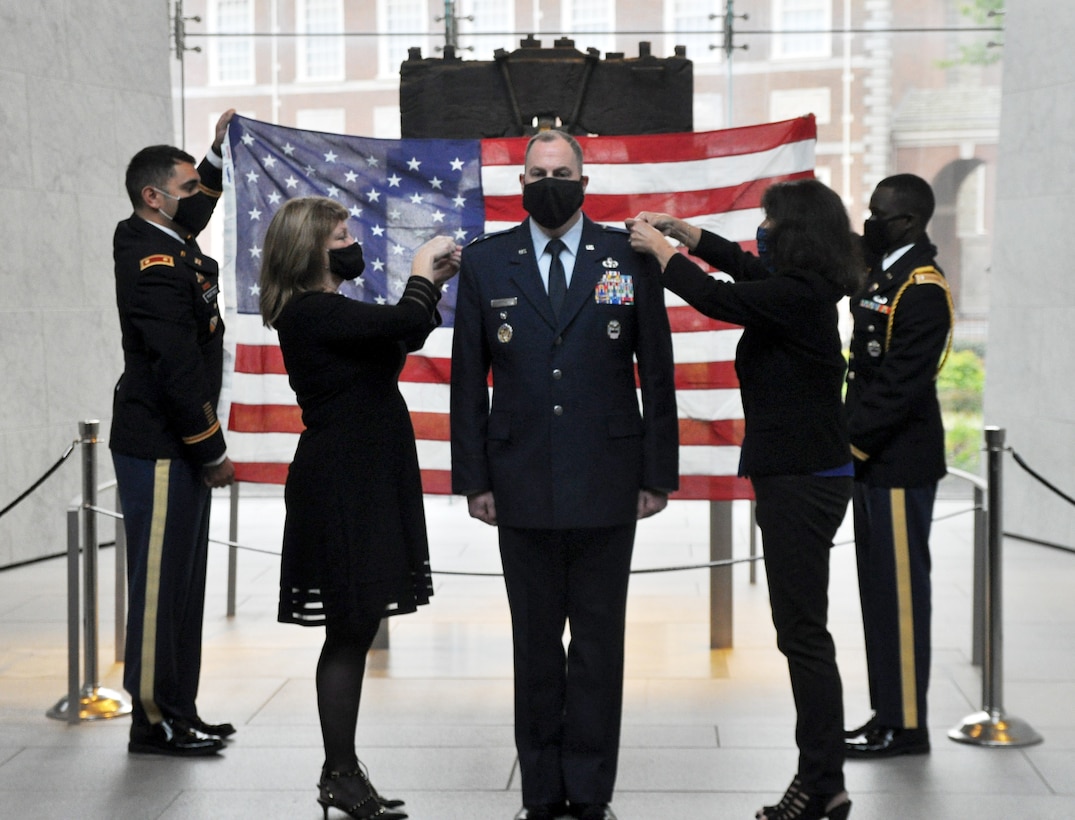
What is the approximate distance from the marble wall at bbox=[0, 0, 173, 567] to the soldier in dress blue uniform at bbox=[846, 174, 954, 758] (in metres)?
4.96

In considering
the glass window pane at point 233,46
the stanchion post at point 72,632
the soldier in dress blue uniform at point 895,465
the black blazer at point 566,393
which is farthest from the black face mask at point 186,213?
the glass window pane at point 233,46

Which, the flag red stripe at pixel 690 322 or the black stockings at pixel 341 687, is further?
the flag red stripe at pixel 690 322

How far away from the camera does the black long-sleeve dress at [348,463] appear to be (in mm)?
3469

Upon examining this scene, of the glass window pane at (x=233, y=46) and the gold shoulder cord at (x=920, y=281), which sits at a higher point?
the glass window pane at (x=233, y=46)

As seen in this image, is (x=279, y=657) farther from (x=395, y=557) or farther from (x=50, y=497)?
(x=50, y=497)

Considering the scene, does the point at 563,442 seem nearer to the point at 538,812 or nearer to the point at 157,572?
the point at 538,812

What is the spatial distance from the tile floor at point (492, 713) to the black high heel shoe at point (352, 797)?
124 mm

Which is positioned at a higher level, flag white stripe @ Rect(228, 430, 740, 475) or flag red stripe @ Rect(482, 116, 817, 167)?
flag red stripe @ Rect(482, 116, 817, 167)

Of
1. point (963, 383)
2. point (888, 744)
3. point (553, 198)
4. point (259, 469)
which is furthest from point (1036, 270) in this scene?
point (553, 198)

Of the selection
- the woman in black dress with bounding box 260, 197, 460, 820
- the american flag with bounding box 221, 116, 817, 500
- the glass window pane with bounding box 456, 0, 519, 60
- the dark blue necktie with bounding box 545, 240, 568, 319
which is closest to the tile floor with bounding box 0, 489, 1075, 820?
the woman in black dress with bounding box 260, 197, 460, 820

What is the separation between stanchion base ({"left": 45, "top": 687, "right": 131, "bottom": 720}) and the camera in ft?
15.0

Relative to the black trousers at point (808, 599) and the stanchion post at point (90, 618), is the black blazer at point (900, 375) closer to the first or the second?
the black trousers at point (808, 599)

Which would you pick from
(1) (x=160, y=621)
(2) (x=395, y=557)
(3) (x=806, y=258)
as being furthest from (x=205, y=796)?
(3) (x=806, y=258)

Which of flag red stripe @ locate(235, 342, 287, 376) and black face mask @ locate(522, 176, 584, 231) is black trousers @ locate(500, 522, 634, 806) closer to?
black face mask @ locate(522, 176, 584, 231)
